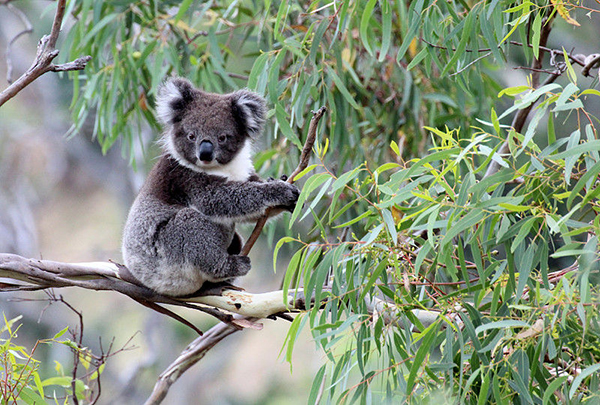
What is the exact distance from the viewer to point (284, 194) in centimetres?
231

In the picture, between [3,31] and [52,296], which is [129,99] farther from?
[3,31]

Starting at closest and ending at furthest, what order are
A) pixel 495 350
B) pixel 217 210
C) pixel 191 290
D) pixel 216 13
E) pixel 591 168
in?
pixel 591 168, pixel 495 350, pixel 191 290, pixel 217 210, pixel 216 13

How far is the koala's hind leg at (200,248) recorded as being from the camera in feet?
7.62

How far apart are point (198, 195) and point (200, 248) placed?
0.27m

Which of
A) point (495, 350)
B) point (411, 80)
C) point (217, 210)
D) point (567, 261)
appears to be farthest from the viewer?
point (567, 261)

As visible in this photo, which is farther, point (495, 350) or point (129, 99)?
point (129, 99)

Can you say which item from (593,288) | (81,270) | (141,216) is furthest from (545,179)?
(141,216)

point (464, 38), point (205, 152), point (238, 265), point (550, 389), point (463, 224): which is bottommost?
point (238, 265)

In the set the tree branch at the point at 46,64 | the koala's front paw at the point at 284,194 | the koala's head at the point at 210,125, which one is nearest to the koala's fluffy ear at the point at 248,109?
the koala's head at the point at 210,125

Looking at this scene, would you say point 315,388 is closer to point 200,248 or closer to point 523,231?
point 523,231

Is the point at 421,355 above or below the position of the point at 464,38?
below

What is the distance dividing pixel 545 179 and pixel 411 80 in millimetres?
2104

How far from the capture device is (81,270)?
73.9 inches

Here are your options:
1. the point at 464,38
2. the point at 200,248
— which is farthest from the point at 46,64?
the point at 464,38
